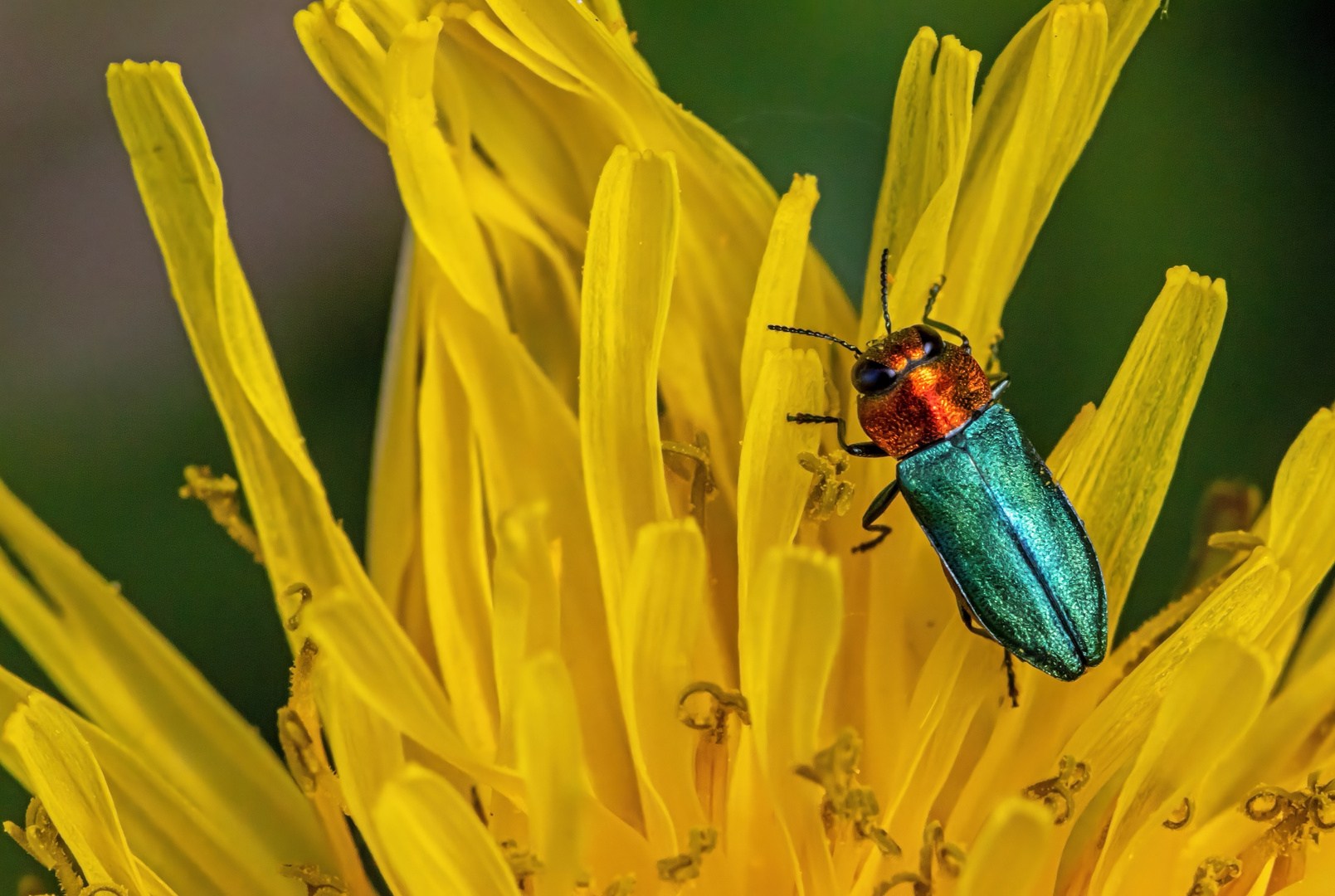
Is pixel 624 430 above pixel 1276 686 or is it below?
above

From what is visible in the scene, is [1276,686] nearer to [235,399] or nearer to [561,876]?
[561,876]

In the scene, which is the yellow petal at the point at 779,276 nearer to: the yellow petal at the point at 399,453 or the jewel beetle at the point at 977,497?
the jewel beetle at the point at 977,497

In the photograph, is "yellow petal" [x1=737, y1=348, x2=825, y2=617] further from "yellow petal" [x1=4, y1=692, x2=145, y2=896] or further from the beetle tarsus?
"yellow petal" [x1=4, y1=692, x2=145, y2=896]

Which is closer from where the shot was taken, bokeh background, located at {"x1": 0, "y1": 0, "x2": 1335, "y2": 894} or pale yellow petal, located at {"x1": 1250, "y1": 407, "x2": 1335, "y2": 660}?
pale yellow petal, located at {"x1": 1250, "y1": 407, "x2": 1335, "y2": 660}

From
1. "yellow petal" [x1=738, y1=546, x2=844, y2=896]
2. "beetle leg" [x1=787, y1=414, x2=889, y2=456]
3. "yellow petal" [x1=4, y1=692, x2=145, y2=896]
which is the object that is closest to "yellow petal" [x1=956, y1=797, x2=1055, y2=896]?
"yellow petal" [x1=738, y1=546, x2=844, y2=896]

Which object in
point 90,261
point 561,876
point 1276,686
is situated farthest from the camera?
point 90,261

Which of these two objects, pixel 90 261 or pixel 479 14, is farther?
pixel 90 261

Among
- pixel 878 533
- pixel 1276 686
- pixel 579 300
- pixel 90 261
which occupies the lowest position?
pixel 1276 686

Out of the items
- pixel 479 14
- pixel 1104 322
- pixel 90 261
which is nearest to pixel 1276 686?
pixel 1104 322
